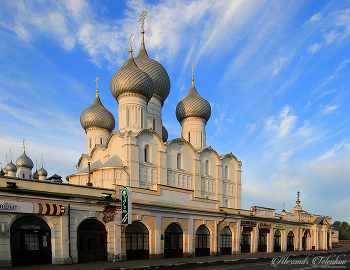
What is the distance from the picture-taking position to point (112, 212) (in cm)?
1933

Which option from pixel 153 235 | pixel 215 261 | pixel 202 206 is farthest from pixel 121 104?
pixel 215 261

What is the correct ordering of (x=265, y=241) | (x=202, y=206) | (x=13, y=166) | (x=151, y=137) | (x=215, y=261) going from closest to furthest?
(x=215, y=261), (x=202, y=206), (x=265, y=241), (x=151, y=137), (x=13, y=166)

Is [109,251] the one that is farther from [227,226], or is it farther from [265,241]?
[265,241]

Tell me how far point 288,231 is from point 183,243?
54.8 feet

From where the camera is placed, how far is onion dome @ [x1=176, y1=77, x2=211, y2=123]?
45625 mm

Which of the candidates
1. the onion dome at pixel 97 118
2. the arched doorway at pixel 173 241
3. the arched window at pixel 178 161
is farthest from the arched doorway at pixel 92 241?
the onion dome at pixel 97 118

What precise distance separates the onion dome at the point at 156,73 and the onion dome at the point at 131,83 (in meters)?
4.67

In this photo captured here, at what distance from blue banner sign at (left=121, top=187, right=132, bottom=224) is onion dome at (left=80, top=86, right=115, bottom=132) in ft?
87.5

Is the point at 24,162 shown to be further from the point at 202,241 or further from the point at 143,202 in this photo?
the point at 143,202

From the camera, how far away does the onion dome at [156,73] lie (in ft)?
140

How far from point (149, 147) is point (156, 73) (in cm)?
1253

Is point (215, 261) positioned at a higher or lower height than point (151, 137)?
lower

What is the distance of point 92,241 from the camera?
18453 mm

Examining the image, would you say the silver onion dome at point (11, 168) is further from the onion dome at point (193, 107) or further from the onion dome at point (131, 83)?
the onion dome at point (193, 107)
